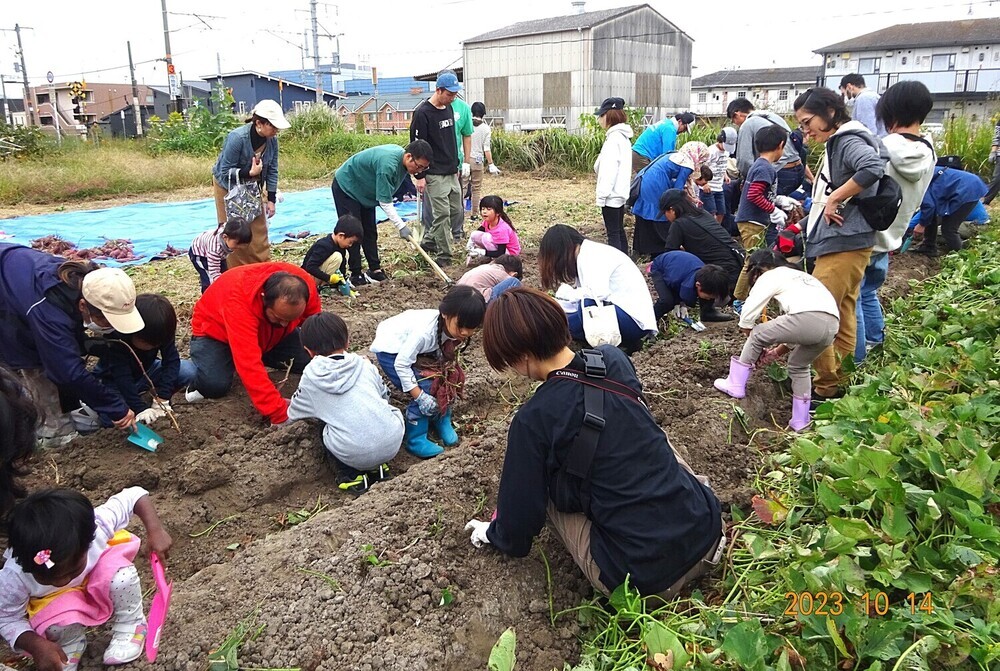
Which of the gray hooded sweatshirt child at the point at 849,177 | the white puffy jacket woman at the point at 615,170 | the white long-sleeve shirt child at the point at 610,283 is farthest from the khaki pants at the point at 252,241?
the gray hooded sweatshirt child at the point at 849,177

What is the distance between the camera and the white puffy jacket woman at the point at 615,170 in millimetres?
6789

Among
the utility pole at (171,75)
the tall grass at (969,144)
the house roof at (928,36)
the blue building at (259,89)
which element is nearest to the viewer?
the tall grass at (969,144)

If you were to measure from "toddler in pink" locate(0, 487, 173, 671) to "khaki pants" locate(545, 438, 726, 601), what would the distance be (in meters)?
1.33

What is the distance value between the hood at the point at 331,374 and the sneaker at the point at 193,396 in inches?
47.6

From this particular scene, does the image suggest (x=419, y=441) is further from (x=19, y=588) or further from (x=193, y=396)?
(x=19, y=588)

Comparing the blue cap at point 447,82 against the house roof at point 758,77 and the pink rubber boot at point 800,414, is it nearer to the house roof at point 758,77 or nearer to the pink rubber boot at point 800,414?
the pink rubber boot at point 800,414

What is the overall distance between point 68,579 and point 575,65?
88.8 feet

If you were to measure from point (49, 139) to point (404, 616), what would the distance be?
17558mm

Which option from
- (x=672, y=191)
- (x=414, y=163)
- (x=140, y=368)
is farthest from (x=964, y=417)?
(x=414, y=163)

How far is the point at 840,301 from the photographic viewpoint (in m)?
3.74

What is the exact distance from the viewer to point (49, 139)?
15688mm

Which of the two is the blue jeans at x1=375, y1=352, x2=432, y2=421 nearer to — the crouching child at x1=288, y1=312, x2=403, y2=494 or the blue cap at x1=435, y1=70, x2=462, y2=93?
the crouching child at x1=288, y1=312, x2=403, y2=494
